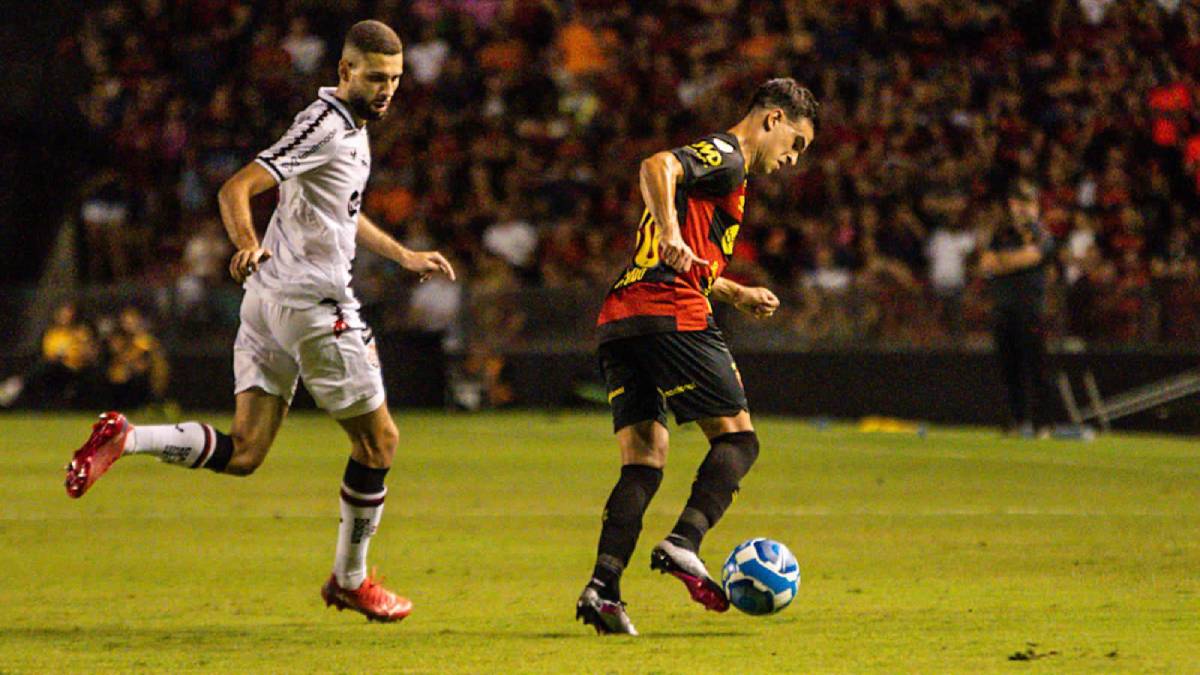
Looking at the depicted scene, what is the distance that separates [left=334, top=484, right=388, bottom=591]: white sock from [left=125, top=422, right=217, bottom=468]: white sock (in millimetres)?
529

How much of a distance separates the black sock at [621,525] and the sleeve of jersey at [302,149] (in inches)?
60.0

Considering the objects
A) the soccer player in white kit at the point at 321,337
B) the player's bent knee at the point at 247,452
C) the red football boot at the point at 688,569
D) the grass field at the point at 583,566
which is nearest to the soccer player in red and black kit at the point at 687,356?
the red football boot at the point at 688,569

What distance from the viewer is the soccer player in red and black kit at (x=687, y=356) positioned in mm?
6441

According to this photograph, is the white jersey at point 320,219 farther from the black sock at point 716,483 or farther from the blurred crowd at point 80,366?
the blurred crowd at point 80,366

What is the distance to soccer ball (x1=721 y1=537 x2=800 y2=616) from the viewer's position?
21.6 feet

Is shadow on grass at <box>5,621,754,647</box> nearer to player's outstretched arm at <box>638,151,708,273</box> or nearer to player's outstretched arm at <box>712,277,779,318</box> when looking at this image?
player's outstretched arm at <box>712,277,779,318</box>

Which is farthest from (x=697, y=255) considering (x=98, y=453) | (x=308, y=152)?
(x=98, y=453)

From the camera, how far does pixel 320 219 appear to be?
691cm

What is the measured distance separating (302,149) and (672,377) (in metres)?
1.50

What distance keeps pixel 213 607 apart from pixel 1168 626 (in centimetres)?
347

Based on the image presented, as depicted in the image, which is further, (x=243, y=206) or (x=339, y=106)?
(x=339, y=106)

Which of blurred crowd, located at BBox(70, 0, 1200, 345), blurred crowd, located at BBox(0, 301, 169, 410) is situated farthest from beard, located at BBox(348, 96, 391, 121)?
blurred crowd, located at BBox(0, 301, 169, 410)

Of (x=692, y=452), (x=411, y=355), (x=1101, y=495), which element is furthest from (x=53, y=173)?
(x=1101, y=495)

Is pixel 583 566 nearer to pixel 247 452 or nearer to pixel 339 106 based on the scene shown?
pixel 247 452
